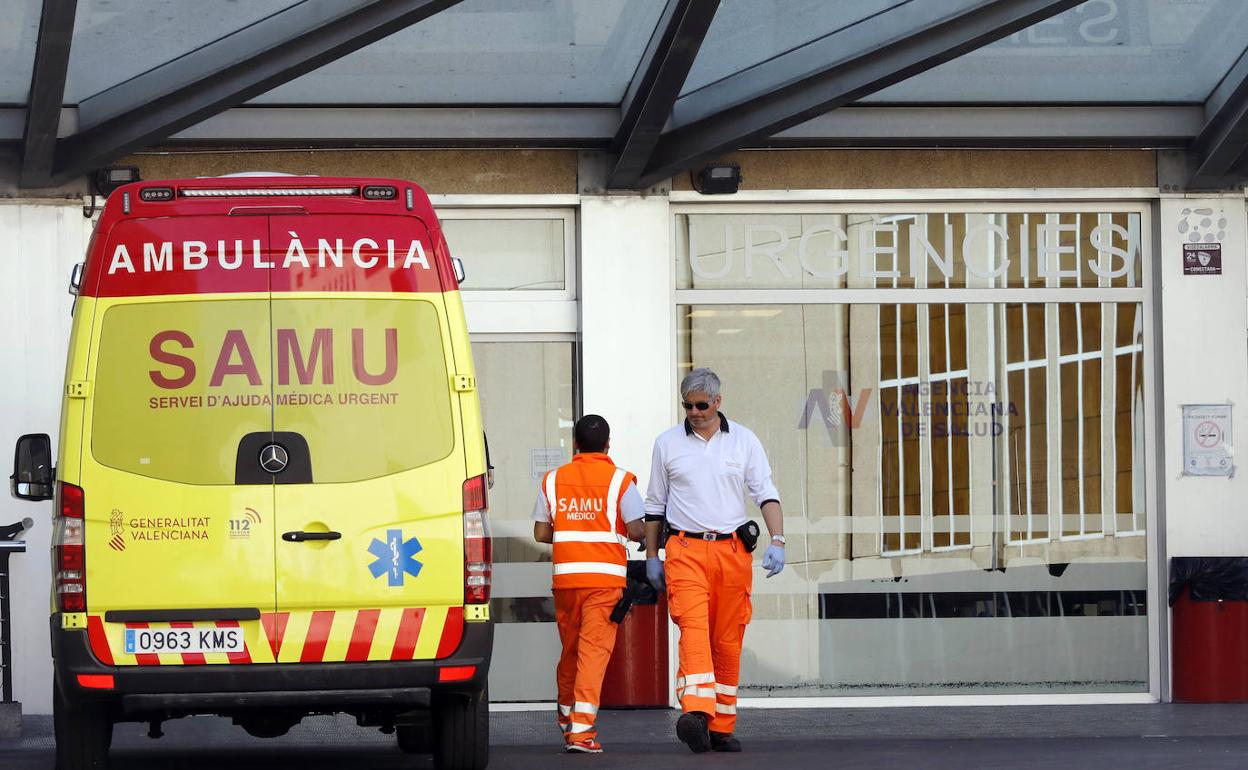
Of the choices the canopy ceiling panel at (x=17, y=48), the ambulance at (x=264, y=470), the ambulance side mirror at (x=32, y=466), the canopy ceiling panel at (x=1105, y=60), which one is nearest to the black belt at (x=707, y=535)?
the ambulance at (x=264, y=470)

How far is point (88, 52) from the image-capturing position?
9.38 m

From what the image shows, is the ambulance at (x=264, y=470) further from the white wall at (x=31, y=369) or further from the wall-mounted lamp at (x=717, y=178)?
the wall-mounted lamp at (x=717, y=178)

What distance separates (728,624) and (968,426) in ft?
11.3

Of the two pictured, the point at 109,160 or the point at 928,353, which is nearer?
the point at 109,160

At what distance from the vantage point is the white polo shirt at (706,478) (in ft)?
27.3

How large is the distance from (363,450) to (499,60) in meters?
3.94

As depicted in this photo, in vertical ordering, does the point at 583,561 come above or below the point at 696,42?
A: below

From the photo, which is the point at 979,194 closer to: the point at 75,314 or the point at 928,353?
the point at 928,353

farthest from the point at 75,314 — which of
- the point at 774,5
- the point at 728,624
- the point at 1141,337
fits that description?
the point at 1141,337

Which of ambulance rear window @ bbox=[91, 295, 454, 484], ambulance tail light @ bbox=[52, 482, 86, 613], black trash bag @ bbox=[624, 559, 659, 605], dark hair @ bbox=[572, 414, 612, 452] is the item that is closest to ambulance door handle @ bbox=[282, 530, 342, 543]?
ambulance rear window @ bbox=[91, 295, 454, 484]

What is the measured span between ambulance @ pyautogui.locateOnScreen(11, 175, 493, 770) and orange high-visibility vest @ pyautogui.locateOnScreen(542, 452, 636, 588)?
1681 mm

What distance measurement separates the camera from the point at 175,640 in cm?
648

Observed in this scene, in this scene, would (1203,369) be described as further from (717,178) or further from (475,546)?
(475,546)

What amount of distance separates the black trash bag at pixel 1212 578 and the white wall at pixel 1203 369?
0.21 metres
